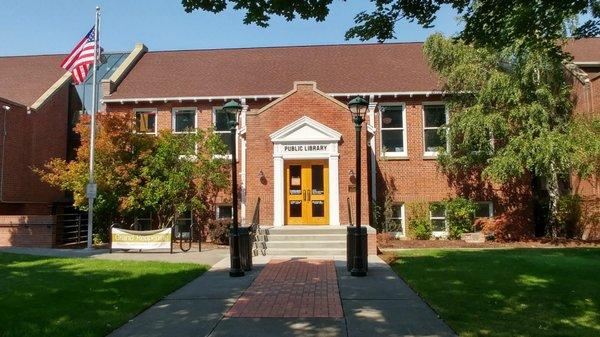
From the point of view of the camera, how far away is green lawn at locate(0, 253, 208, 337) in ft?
20.9

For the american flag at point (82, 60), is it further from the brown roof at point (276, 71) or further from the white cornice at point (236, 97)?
the brown roof at point (276, 71)

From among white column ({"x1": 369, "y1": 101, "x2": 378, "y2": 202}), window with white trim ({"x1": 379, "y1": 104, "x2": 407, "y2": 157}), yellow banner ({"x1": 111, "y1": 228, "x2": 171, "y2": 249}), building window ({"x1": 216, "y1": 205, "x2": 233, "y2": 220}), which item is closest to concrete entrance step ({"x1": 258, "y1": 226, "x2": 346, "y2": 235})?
yellow banner ({"x1": 111, "y1": 228, "x2": 171, "y2": 249})

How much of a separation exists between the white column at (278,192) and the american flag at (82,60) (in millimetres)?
7513

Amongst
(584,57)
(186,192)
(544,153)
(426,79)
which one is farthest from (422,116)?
(186,192)

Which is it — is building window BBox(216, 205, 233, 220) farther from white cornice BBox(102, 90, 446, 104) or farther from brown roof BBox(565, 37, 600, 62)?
brown roof BBox(565, 37, 600, 62)

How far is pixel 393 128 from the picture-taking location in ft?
66.7

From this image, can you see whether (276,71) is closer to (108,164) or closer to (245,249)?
(108,164)

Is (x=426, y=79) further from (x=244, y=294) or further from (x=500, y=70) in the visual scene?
(x=244, y=294)

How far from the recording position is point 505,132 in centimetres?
1697

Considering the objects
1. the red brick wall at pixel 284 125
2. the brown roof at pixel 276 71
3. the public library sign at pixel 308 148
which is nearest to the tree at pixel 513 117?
the brown roof at pixel 276 71

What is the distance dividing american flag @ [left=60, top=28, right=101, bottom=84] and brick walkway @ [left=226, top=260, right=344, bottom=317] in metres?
10.7

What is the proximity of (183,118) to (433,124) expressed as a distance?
10.5 meters

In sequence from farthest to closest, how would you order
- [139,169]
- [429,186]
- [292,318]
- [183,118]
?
[183,118] < [429,186] < [139,169] < [292,318]

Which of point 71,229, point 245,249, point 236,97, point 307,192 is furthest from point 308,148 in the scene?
point 71,229
